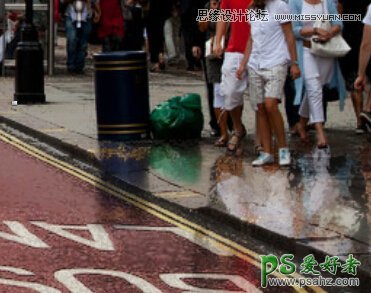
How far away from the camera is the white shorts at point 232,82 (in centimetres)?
1273

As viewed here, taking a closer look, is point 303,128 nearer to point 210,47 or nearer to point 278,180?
point 210,47

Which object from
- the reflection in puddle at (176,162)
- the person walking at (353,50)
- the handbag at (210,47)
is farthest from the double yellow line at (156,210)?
the person walking at (353,50)

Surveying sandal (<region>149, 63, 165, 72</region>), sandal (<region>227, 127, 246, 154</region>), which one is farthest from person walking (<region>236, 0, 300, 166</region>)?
sandal (<region>149, 63, 165, 72</region>)

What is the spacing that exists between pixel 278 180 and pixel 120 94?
342cm

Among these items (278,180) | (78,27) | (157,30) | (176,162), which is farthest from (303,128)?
(157,30)

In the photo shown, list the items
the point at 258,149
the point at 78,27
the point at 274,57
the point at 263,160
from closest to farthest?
the point at 274,57 < the point at 263,160 < the point at 258,149 < the point at 78,27

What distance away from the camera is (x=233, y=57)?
12.7m

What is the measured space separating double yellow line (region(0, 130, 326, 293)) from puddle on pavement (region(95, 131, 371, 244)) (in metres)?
0.28

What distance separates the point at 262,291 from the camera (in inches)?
285

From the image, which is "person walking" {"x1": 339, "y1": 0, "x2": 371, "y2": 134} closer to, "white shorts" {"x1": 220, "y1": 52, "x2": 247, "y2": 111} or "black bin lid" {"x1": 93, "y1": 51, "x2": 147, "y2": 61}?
"white shorts" {"x1": 220, "y1": 52, "x2": 247, "y2": 111}

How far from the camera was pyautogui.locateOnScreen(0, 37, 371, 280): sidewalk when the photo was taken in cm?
861

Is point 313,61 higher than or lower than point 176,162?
higher

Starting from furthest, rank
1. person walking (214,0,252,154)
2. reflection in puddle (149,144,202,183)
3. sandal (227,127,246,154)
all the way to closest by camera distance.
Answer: sandal (227,127,246,154), person walking (214,0,252,154), reflection in puddle (149,144,202,183)

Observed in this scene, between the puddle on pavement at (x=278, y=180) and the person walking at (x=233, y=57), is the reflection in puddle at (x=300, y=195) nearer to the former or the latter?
the puddle on pavement at (x=278, y=180)
